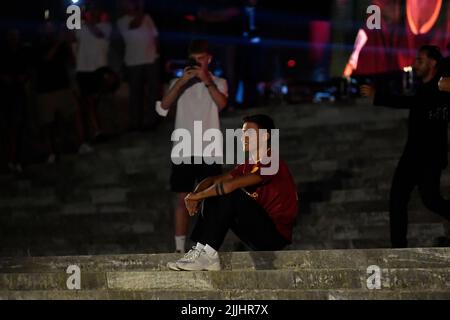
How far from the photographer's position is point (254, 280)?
6301 millimetres

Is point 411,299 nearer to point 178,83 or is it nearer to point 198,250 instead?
point 198,250

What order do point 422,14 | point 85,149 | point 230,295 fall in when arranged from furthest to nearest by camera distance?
point 422,14, point 85,149, point 230,295

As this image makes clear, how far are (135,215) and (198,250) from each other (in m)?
3.26

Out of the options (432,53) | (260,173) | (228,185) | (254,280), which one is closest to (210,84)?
(260,173)

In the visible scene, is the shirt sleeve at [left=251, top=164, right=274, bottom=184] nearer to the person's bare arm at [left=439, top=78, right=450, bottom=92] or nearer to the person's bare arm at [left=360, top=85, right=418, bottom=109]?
the person's bare arm at [left=360, top=85, right=418, bottom=109]

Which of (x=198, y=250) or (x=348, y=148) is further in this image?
(x=348, y=148)

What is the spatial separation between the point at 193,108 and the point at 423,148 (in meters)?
1.93

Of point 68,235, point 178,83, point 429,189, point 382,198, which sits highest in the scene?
point 178,83

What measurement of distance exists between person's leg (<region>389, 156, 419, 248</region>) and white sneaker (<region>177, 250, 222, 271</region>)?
1.50 meters

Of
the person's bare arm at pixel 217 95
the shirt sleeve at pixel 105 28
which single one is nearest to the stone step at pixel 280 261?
the person's bare arm at pixel 217 95

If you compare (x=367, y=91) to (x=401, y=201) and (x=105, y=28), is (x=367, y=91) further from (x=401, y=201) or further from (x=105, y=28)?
(x=105, y=28)

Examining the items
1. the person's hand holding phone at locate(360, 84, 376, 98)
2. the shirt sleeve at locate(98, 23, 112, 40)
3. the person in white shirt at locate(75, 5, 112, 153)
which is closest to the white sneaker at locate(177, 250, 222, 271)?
the person's hand holding phone at locate(360, 84, 376, 98)

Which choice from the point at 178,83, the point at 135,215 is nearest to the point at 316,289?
the point at 178,83

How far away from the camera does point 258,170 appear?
667cm
